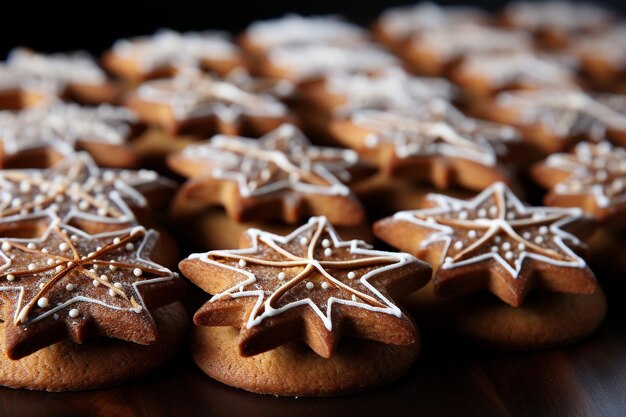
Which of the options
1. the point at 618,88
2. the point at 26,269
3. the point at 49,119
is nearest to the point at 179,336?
the point at 26,269

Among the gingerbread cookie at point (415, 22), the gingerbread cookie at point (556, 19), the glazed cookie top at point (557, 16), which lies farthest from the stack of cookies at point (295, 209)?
the glazed cookie top at point (557, 16)

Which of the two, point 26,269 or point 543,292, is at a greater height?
point 26,269

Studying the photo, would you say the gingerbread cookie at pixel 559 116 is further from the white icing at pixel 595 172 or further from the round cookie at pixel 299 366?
the round cookie at pixel 299 366

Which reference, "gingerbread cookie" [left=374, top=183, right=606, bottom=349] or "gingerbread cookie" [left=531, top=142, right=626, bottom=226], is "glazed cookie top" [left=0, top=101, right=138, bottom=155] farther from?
"gingerbread cookie" [left=531, top=142, right=626, bottom=226]

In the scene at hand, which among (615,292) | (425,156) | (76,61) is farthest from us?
(76,61)

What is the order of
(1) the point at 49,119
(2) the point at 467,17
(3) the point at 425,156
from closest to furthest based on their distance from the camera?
1. (3) the point at 425,156
2. (1) the point at 49,119
3. (2) the point at 467,17

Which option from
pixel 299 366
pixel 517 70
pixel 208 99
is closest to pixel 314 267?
pixel 299 366

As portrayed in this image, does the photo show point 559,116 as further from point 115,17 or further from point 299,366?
→ point 115,17

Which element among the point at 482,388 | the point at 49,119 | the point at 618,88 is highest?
the point at 49,119

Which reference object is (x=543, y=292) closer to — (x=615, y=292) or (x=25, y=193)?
(x=615, y=292)
